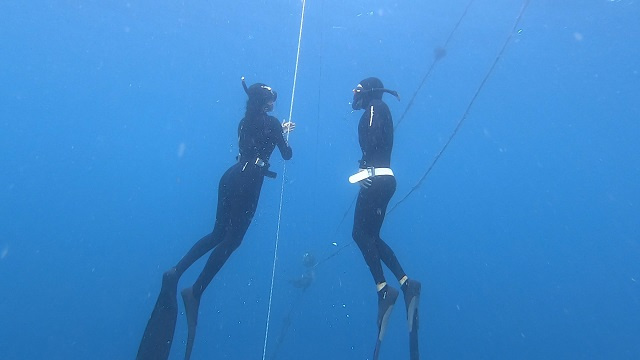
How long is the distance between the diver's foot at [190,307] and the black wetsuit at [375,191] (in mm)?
1909

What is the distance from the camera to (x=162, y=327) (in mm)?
4504

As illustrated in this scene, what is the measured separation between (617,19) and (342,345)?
2039 centimetres

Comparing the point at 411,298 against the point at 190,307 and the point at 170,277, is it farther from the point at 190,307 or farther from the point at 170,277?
the point at 170,277

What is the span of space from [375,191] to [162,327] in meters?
2.74

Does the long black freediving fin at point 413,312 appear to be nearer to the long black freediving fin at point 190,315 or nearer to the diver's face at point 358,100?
the diver's face at point 358,100

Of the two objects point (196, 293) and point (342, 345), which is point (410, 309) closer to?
point (196, 293)

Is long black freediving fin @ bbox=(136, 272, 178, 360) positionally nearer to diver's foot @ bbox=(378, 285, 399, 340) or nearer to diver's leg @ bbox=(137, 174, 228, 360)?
diver's leg @ bbox=(137, 174, 228, 360)

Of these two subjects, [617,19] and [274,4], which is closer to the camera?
[274,4]

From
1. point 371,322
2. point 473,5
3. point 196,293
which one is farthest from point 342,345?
point 473,5

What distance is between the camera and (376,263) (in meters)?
4.41

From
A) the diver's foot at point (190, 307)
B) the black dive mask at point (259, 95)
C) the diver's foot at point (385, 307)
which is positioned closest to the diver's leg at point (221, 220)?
the diver's foot at point (190, 307)

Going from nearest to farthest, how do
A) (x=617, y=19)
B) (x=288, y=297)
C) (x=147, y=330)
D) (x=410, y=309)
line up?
(x=410, y=309) → (x=147, y=330) → (x=288, y=297) → (x=617, y=19)

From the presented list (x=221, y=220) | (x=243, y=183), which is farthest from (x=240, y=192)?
(x=221, y=220)

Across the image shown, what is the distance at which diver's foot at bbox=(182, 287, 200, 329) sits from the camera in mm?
4473
